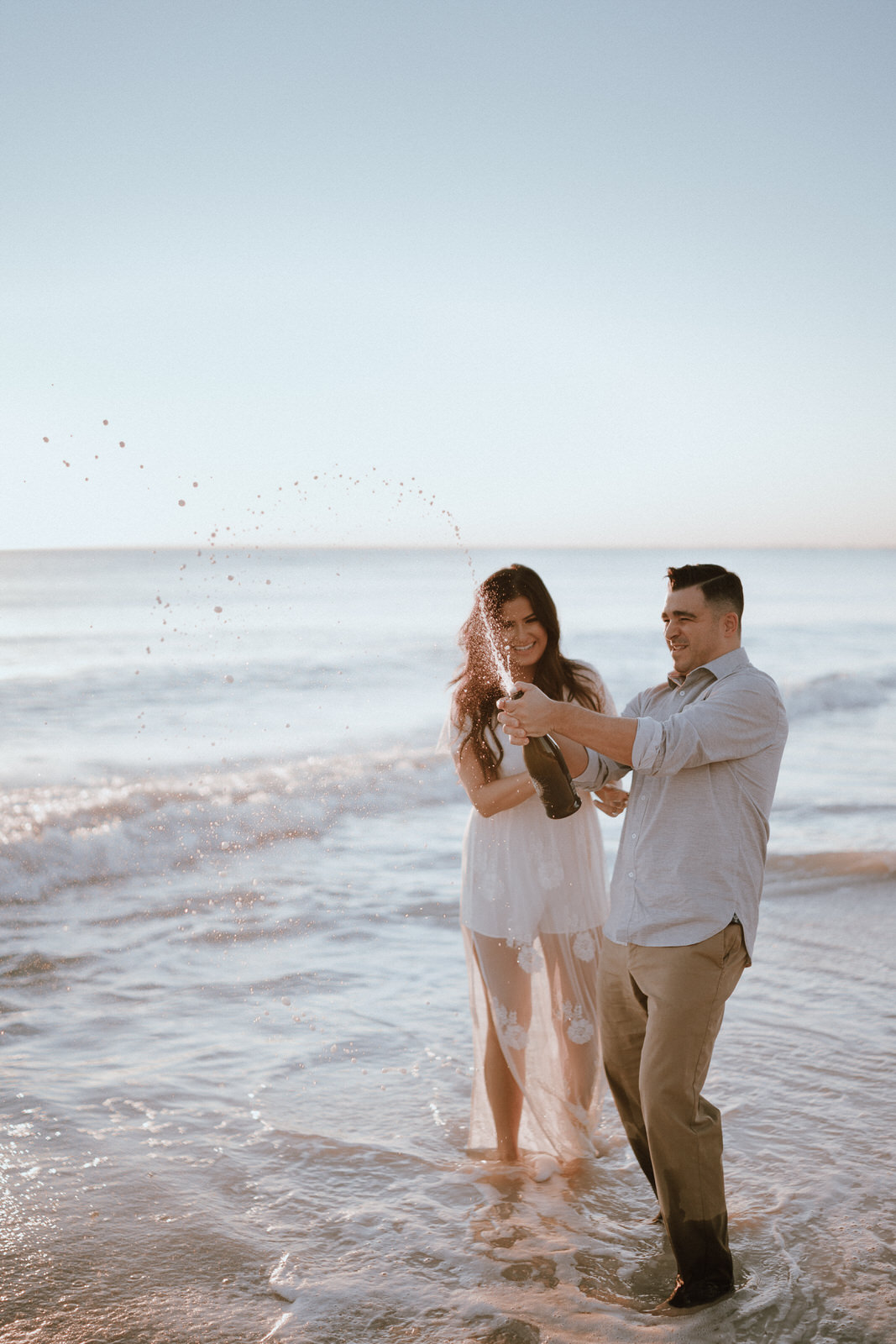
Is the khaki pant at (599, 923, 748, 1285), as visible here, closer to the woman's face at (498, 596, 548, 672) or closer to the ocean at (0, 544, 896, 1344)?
the ocean at (0, 544, 896, 1344)

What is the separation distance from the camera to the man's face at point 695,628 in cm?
333

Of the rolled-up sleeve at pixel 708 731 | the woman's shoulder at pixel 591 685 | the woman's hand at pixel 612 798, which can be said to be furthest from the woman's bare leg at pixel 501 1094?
the rolled-up sleeve at pixel 708 731

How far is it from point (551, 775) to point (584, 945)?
95 centimetres

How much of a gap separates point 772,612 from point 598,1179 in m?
44.9

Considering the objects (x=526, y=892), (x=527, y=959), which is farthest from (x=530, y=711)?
(x=527, y=959)

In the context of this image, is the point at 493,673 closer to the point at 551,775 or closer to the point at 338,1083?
the point at 551,775

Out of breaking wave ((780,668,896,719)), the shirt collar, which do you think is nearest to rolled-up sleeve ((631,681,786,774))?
the shirt collar

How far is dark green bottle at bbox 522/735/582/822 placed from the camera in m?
3.55

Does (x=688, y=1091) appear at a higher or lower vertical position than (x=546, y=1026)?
higher

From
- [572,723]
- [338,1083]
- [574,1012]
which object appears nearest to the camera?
[572,723]

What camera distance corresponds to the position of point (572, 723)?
3223 mm

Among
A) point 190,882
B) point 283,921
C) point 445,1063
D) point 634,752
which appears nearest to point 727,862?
point 634,752

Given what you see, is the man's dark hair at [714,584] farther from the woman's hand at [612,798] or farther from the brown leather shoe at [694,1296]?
the brown leather shoe at [694,1296]

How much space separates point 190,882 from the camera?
923cm
